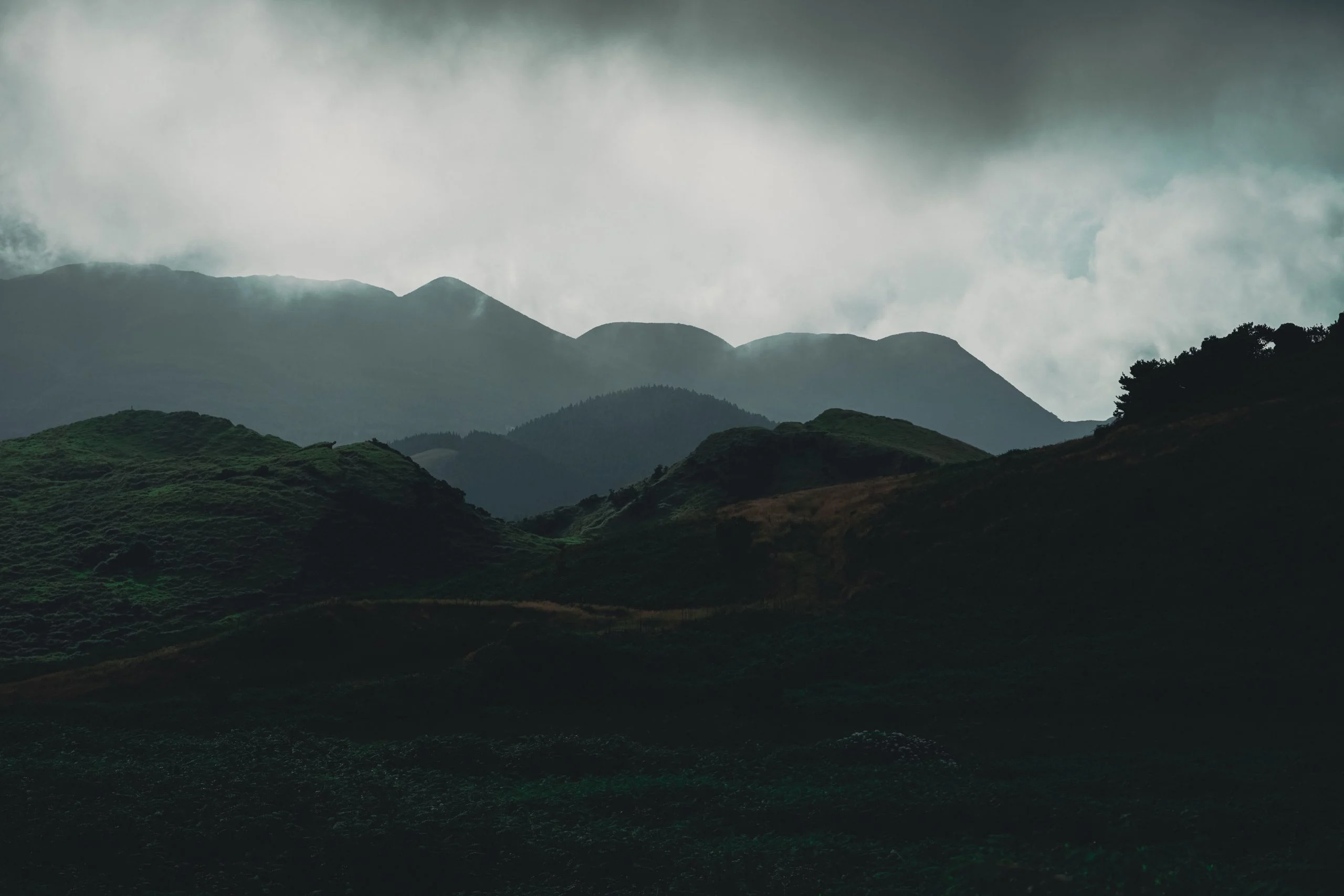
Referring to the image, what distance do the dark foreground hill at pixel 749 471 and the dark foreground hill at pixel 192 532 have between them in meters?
25.3

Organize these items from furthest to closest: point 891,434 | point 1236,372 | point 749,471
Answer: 1. point 891,434
2. point 749,471
3. point 1236,372

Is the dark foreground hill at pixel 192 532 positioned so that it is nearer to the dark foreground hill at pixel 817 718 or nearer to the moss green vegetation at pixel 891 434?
the dark foreground hill at pixel 817 718

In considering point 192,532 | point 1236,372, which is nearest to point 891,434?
point 1236,372

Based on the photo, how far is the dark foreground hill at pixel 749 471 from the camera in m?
117

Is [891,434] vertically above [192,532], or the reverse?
[891,434]

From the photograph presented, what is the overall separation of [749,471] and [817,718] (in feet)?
297

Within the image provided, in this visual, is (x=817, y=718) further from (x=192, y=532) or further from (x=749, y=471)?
(x=749, y=471)

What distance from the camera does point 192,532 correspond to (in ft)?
246

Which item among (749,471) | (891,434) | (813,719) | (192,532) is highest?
(891,434)

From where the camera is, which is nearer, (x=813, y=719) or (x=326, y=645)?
(x=813, y=719)

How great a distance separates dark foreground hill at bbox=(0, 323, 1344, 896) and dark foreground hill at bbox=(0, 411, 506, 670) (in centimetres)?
2282

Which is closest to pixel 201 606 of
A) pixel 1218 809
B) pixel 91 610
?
pixel 91 610

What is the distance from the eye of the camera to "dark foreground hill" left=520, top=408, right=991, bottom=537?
11700 centimetres

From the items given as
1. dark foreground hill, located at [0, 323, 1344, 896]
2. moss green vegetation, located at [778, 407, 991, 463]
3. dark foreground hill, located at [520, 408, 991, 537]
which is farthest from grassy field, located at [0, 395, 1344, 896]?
moss green vegetation, located at [778, 407, 991, 463]
